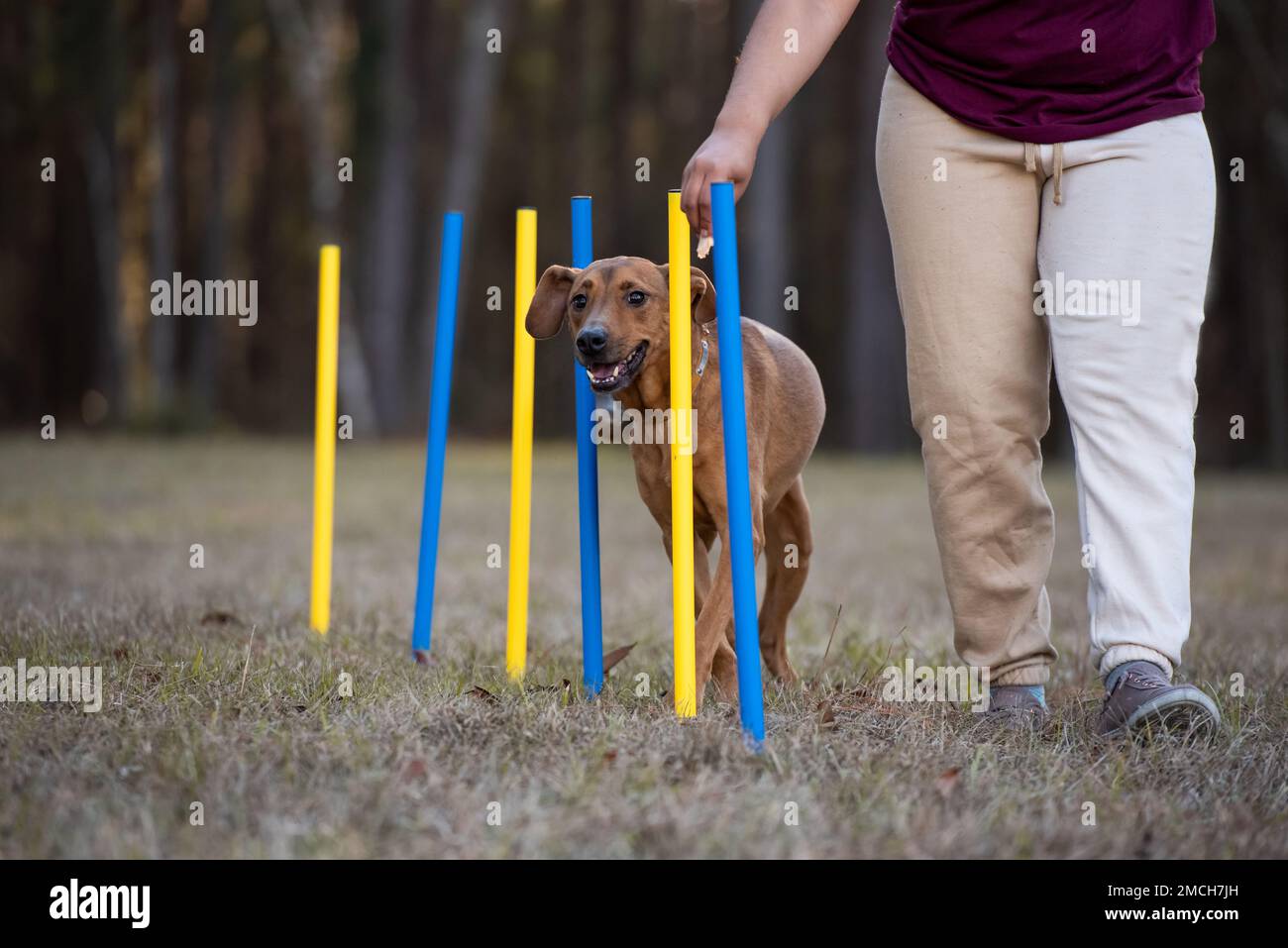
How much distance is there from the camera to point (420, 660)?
4184 millimetres

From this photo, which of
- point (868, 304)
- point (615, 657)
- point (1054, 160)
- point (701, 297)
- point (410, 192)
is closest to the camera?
point (1054, 160)

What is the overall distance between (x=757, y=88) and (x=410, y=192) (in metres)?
18.6

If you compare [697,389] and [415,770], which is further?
[697,389]

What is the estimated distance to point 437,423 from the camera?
14.4ft

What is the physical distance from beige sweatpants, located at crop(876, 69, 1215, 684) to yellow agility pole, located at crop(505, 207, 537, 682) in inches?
43.2

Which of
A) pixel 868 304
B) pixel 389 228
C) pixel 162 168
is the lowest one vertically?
pixel 868 304

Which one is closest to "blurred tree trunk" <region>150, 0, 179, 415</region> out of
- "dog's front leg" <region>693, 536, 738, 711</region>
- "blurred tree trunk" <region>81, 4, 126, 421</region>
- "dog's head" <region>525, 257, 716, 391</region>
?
"blurred tree trunk" <region>81, 4, 126, 421</region>

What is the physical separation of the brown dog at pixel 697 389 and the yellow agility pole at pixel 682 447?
7.3 inches

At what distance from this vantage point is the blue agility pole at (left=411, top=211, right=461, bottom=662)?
427cm

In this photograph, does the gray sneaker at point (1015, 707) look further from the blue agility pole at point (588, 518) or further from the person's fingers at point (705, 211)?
the person's fingers at point (705, 211)

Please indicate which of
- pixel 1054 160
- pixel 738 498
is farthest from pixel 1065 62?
pixel 738 498

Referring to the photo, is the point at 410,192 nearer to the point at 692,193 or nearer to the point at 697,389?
the point at 697,389
